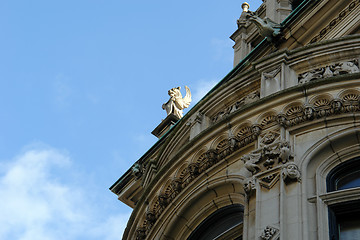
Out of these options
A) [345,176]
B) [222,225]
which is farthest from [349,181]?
[222,225]

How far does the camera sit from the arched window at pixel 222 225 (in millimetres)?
15273

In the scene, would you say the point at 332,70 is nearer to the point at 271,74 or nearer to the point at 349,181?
the point at 271,74

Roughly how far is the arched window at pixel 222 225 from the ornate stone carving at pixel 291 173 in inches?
59.8

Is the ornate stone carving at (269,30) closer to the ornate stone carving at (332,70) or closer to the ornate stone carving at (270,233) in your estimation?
the ornate stone carving at (332,70)

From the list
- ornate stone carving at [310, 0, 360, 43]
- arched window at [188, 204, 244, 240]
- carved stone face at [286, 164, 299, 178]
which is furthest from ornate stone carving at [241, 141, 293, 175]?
ornate stone carving at [310, 0, 360, 43]

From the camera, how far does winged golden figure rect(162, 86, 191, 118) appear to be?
992 inches

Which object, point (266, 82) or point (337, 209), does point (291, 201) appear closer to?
point (337, 209)

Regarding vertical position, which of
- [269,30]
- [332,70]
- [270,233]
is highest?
[269,30]

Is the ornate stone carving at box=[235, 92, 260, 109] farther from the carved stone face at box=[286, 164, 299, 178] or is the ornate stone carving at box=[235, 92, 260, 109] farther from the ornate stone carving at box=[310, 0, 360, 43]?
the ornate stone carving at box=[310, 0, 360, 43]

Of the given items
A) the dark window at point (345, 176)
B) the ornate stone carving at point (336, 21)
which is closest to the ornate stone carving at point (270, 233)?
the dark window at point (345, 176)

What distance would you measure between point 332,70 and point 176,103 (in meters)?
9.52

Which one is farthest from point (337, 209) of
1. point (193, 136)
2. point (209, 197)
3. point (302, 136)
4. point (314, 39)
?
point (314, 39)

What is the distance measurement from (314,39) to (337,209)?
741cm

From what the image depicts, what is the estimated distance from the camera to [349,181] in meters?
14.3
